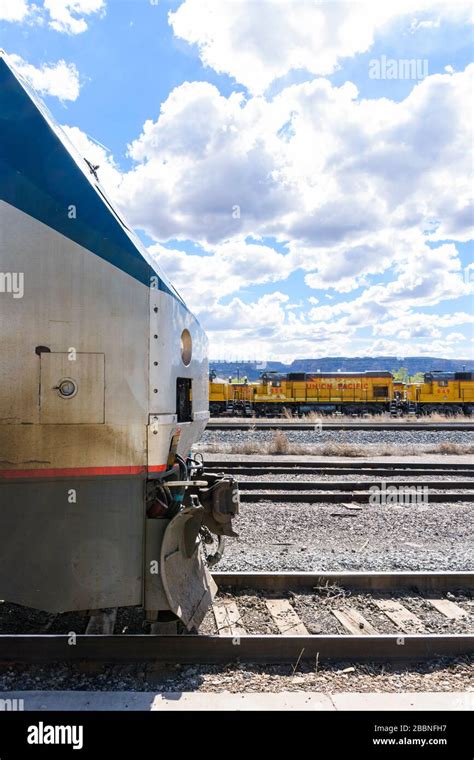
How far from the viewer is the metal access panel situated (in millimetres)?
2705

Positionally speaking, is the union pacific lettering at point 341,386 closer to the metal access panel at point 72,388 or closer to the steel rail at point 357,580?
the steel rail at point 357,580

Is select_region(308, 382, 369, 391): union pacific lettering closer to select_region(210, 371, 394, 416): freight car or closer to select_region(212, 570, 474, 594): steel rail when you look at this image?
select_region(210, 371, 394, 416): freight car

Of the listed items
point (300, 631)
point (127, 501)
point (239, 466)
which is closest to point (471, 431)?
point (239, 466)

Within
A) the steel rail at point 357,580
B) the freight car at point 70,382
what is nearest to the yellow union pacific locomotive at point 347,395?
the steel rail at point 357,580

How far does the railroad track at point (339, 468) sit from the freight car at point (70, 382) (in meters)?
7.37

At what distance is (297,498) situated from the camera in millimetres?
8133

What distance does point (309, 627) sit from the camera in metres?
3.83

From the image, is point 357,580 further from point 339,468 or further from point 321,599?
point 339,468

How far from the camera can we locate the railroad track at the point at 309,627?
3.25m

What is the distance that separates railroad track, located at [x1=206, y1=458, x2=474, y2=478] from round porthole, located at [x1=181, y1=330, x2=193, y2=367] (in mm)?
7088

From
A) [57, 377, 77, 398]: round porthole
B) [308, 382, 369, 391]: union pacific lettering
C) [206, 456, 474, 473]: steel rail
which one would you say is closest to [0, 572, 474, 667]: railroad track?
[57, 377, 77, 398]: round porthole

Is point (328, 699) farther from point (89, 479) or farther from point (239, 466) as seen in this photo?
point (239, 466)

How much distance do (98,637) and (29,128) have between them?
3.13 m
